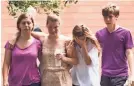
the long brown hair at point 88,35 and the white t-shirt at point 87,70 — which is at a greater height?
the long brown hair at point 88,35

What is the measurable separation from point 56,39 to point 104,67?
2.26 ft

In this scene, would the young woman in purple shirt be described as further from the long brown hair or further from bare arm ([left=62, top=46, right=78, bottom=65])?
the long brown hair

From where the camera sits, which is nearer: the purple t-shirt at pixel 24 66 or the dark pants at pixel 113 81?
the purple t-shirt at pixel 24 66

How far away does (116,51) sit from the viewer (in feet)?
17.0

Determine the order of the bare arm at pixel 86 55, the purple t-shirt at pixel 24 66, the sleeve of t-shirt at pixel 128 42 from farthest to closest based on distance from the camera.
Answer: the sleeve of t-shirt at pixel 128 42 < the bare arm at pixel 86 55 < the purple t-shirt at pixel 24 66

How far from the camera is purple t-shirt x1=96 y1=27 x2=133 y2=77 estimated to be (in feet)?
17.0

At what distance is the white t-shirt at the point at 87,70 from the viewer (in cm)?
502

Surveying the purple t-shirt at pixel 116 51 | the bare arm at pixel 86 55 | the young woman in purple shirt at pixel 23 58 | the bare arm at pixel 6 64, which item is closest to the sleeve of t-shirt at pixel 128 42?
the purple t-shirt at pixel 116 51

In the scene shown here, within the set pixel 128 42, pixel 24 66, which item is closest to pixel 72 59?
pixel 24 66

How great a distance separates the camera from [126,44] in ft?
17.0

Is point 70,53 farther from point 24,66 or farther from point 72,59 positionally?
point 24,66

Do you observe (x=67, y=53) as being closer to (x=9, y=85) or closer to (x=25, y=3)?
(x=9, y=85)

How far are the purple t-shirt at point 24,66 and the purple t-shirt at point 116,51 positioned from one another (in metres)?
0.80

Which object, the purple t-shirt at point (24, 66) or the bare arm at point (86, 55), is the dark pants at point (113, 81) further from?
the purple t-shirt at point (24, 66)
